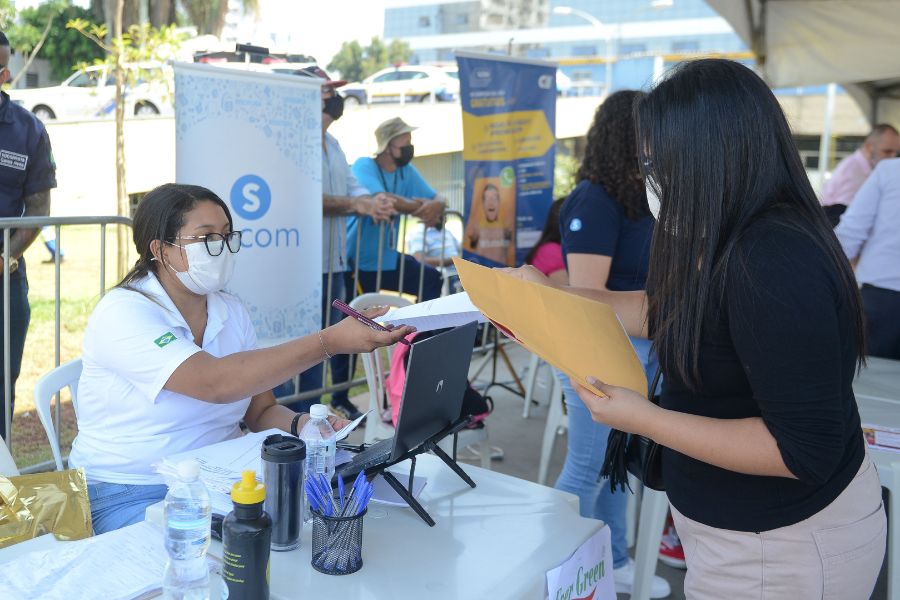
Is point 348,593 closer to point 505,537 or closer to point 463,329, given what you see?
point 505,537

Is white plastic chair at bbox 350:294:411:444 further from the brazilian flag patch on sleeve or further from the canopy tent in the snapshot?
the canopy tent

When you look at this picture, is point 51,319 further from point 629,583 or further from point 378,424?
point 629,583

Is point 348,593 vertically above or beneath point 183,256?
beneath

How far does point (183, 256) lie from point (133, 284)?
15 centimetres

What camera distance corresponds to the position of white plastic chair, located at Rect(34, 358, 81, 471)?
7.13ft

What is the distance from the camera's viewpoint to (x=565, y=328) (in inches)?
56.9

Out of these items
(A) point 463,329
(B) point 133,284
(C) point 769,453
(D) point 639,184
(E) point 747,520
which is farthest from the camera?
(D) point 639,184

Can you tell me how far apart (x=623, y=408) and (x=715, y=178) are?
1.35 feet

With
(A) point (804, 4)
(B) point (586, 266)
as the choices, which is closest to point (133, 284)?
(B) point (586, 266)

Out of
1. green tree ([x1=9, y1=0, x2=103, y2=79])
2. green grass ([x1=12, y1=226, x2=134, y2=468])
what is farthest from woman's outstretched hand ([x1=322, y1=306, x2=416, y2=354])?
green tree ([x1=9, y1=0, x2=103, y2=79])

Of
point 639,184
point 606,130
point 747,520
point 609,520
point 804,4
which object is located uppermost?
point 804,4

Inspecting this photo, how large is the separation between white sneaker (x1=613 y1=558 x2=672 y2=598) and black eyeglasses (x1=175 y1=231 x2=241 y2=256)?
1.68 metres

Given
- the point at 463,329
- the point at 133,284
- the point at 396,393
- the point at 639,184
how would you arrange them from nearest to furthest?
the point at 463,329 < the point at 133,284 < the point at 639,184 < the point at 396,393

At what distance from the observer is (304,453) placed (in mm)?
1526
